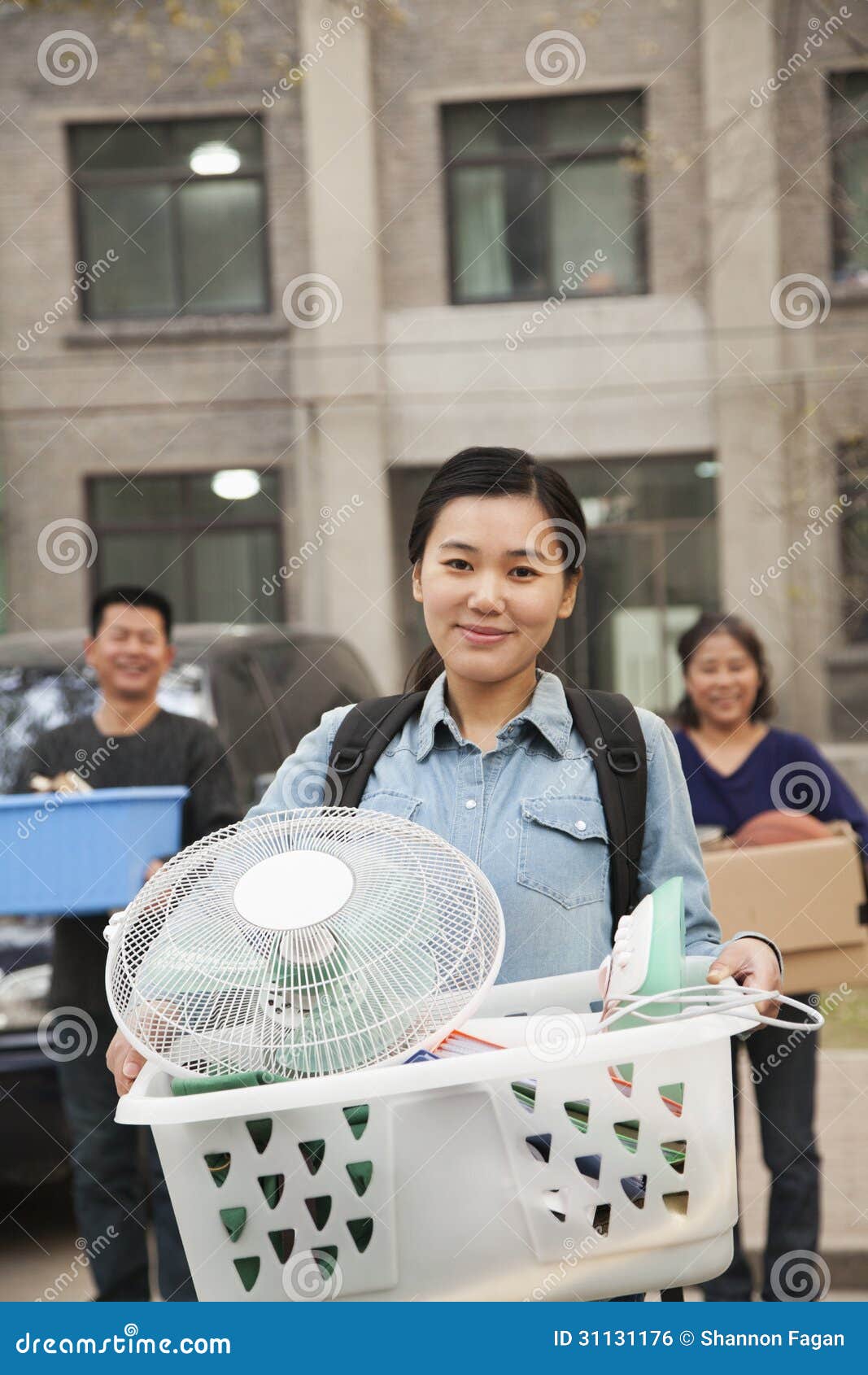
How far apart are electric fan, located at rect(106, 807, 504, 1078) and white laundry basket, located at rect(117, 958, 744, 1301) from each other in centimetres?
6

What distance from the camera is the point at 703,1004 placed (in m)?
1.42

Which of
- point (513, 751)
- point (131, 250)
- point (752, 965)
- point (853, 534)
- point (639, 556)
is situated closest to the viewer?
point (752, 965)

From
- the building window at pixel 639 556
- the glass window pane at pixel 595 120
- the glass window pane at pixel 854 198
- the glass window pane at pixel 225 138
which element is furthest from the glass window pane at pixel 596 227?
the glass window pane at pixel 225 138

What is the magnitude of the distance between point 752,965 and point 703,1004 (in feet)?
0.95

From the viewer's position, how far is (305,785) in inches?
82.3

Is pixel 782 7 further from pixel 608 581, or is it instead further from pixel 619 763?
pixel 619 763

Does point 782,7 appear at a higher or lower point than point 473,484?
higher

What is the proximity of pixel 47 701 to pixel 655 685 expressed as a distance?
33.3 ft

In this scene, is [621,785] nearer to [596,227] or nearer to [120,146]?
[596,227]

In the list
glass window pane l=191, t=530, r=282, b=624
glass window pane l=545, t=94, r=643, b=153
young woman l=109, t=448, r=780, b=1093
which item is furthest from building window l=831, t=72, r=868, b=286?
young woman l=109, t=448, r=780, b=1093

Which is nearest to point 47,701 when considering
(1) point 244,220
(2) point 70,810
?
(2) point 70,810

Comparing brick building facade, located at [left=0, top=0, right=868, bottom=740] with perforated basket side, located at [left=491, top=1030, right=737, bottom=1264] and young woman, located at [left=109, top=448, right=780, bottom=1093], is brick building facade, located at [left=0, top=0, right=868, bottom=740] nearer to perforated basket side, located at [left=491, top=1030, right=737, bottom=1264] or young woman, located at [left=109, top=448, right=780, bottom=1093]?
young woman, located at [left=109, top=448, right=780, bottom=1093]

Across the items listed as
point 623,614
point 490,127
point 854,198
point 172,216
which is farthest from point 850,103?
point 172,216
